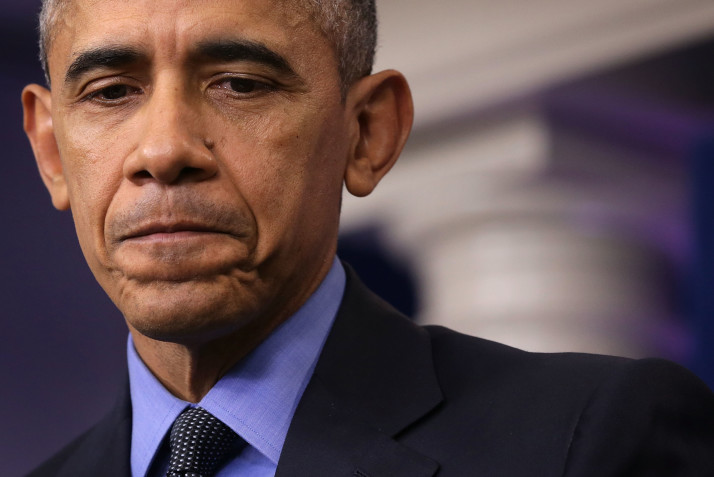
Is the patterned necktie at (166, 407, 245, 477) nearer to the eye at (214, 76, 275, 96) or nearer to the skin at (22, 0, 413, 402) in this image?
Answer: the skin at (22, 0, 413, 402)

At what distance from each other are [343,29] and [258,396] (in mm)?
755

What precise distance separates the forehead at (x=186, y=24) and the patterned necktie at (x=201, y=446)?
0.71 metres

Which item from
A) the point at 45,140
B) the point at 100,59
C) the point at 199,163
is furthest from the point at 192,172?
the point at 45,140

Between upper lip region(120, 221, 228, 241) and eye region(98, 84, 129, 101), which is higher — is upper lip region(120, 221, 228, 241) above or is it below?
below

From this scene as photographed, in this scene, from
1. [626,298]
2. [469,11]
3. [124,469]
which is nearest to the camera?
[124,469]

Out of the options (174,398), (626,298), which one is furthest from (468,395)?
(626,298)

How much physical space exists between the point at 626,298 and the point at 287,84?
1278 millimetres

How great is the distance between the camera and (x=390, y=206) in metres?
3.22

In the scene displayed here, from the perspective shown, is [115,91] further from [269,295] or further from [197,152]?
[269,295]

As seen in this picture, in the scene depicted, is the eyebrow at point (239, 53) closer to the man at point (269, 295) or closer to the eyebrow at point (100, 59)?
the man at point (269, 295)

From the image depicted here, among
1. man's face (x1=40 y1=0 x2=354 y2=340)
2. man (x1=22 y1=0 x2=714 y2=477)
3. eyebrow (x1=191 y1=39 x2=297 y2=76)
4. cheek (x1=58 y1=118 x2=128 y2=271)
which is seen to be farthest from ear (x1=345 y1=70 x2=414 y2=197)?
cheek (x1=58 y1=118 x2=128 y2=271)

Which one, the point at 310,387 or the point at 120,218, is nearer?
the point at 120,218

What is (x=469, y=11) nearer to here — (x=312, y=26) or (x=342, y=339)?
(x=312, y=26)

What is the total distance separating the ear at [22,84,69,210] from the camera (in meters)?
2.32
